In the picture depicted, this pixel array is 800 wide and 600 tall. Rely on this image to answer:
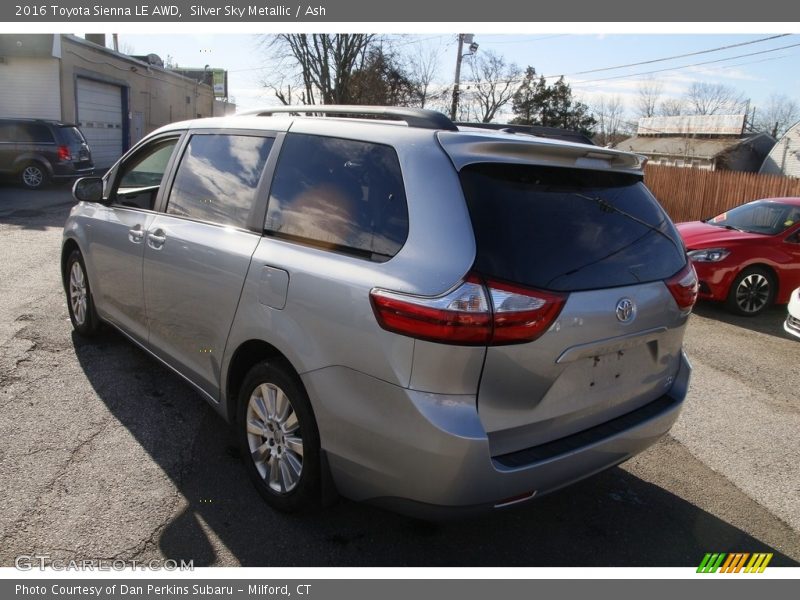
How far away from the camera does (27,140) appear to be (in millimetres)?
16797

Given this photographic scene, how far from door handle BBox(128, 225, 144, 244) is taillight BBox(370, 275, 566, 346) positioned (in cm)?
237

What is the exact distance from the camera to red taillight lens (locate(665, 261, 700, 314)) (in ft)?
9.59

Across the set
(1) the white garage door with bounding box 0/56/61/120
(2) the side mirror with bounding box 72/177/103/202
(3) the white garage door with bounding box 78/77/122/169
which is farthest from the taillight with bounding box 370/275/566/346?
(3) the white garage door with bounding box 78/77/122/169

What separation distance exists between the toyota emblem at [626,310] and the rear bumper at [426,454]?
51 centimetres

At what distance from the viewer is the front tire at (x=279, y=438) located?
277cm

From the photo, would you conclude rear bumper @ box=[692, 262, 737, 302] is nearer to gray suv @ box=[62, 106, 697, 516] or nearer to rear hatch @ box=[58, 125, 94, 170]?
gray suv @ box=[62, 106, 697, 516]

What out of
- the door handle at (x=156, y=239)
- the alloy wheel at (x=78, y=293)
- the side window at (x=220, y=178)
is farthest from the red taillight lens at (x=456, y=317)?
the alloy wheel at (x=78, y=293)

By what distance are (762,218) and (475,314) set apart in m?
7.85

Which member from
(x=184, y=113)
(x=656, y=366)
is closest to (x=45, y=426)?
(x=656, y=366)

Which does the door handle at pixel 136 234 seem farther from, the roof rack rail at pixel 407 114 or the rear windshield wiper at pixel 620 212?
the rear windshield wiper at pixel 620 212

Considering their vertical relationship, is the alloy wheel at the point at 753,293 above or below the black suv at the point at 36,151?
below

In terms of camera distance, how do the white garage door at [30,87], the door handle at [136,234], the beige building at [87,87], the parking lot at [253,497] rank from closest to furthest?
the parking lot at [253,497] → the door handle at [136,234] → the beige building at [87,87] → the white garage door at [30,87]

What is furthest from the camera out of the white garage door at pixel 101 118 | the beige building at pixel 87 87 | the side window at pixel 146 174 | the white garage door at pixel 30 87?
the white garage door at pixel 101 118

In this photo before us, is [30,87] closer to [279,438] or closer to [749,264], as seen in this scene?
[749,264]
